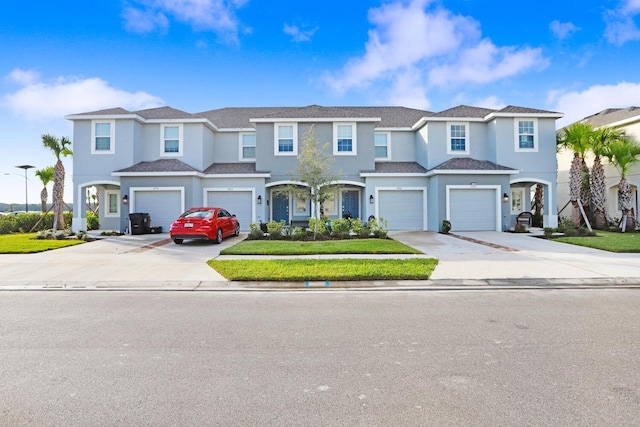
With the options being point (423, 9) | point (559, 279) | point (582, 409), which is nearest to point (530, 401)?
point (582, 409)

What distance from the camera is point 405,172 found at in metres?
21.2

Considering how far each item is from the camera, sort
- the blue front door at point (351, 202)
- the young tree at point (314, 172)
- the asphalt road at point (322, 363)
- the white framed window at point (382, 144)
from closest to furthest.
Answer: the asphalt road at point (322, 363), the young tree at point (314, 172), the blue front door at point (351, 202), the white framed window at point (382, 144)

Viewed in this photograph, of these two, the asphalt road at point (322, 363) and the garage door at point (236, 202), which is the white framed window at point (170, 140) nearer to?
the garage door at point (236, 202)

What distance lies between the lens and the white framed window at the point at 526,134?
21.2 meters

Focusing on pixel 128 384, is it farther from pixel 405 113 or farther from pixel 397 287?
pixel 405 113

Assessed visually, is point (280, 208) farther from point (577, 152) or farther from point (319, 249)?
point (577, 152)

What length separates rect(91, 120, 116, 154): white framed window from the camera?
21.0 meters

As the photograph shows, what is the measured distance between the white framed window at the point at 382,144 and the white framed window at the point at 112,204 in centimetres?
1595

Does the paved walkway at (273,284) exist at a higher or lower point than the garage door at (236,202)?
lower

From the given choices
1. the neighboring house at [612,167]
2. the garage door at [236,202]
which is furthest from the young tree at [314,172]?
the neighboring house at [612,167]

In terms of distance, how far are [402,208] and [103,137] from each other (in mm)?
16701

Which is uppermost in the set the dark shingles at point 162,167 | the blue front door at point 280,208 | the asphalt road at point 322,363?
the dark shingles at point 162,167

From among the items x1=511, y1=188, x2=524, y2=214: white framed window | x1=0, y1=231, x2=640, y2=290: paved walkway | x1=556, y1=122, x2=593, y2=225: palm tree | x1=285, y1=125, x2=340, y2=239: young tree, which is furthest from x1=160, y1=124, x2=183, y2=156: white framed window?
x1=556, y1=122, x2=593, y2=225: palm tree

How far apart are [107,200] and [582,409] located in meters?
25.7
